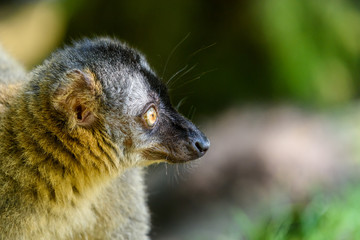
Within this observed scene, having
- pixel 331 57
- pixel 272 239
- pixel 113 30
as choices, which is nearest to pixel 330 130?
pixel 331 57

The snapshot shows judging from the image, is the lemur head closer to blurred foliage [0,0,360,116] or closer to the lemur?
the lemur

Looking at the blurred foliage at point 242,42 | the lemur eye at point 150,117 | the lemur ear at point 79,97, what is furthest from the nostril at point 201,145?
the blurred foliage at point 242,42

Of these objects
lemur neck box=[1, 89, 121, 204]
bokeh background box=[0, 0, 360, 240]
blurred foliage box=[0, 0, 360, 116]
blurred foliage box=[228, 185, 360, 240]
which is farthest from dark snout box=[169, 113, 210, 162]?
blurred foliage box=[0, 0, 360, 116]

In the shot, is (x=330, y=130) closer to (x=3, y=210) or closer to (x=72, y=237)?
(x=72, y=237)

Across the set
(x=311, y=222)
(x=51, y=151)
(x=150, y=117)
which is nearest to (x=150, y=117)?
(x=150, y=117)

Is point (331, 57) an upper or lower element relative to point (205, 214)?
upper

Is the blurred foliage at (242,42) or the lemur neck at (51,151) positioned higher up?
the blurred foliage at (242,42)

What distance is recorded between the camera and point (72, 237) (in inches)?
144

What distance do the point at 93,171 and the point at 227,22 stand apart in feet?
19.4

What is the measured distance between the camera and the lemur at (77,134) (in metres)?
3.28

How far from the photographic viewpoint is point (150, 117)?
11.2 ft

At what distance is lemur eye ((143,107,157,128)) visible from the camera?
3.41 metres

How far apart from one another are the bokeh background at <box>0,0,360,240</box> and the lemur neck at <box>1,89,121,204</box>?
66.9 inches

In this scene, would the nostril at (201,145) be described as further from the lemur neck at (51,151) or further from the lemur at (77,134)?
the lemur neck at (51,151)
